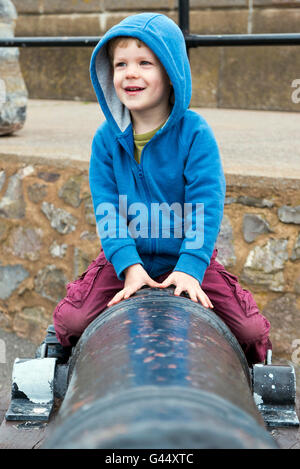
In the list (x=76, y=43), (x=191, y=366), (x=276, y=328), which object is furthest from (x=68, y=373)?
(x=76, y=43)

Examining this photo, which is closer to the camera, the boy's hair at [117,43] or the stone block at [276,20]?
the boy's hair at [117,43]

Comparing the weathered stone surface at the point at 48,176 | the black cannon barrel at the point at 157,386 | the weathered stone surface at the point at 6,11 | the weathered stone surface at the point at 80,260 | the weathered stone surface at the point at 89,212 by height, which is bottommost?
the weathered stone surface at the point at 80,260

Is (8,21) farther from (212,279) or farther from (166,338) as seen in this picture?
(166,338)

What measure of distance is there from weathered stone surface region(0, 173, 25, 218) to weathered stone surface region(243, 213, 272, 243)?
1101 mm

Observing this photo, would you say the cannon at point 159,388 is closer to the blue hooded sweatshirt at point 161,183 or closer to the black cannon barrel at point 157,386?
the black cannon barrel at point 157,386

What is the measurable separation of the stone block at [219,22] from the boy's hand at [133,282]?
386 cm

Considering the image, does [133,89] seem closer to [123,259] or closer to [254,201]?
[123,259]

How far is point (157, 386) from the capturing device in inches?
40.6

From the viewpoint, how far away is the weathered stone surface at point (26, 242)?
3393 millimetres

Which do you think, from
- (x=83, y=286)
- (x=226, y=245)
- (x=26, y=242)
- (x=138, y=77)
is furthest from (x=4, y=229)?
(x=138, y=77)

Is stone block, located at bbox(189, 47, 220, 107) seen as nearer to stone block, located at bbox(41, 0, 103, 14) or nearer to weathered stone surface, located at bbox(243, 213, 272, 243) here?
stone block, located at bbox(41, 0, 103, 14)

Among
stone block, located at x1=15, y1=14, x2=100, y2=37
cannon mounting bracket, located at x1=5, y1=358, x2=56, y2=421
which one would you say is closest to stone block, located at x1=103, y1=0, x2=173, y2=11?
stone block, located at x1=15, y1=14, x2=100, y2=37

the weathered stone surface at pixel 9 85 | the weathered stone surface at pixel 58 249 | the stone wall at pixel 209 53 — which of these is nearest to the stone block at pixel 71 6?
the stone wall at pixel 209 53

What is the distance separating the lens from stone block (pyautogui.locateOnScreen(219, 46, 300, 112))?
17.1 feet
